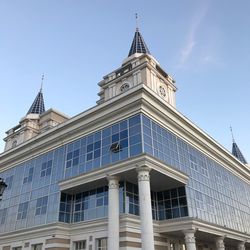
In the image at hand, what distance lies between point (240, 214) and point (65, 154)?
1052 inches

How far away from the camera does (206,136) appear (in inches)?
1518

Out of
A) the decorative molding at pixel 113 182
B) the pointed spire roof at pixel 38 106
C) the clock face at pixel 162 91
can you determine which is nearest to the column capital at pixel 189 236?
the decorative molding at pixel 113 182

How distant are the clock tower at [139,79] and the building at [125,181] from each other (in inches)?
5.2

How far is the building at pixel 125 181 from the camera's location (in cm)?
2778

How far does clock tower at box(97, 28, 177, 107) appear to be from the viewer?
3500 cm

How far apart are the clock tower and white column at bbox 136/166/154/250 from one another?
1129 cm

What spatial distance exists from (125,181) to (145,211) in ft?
17.3

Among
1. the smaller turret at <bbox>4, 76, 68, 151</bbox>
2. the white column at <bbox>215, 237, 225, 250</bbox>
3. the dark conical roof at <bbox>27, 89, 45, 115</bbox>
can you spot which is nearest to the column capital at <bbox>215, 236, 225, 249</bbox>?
the white column at <bbox>215, 237, 225, 250</bbox>

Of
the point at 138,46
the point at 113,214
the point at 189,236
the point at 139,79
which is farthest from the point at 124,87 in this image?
the point at 189,236

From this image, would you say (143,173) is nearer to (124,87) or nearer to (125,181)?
(125,181)

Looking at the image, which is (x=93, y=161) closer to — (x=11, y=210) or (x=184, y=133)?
(x=184, y=133)

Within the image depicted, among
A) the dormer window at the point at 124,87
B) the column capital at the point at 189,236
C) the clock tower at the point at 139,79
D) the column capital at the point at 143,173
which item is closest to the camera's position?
the column capital at the point at 143,173

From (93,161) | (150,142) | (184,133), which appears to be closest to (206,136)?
(184,133)

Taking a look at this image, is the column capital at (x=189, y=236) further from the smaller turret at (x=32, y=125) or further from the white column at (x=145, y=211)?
the smaller turret at (x=32, y=125)
